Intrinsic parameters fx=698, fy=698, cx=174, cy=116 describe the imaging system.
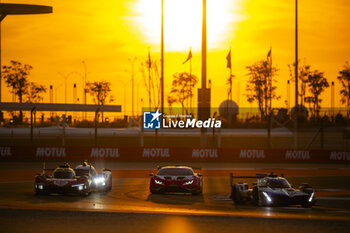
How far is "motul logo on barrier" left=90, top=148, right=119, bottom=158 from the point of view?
45.3 m

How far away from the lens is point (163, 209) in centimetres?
2100

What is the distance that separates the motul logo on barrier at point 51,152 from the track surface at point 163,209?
11555 mm

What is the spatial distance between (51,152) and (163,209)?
25.8 m

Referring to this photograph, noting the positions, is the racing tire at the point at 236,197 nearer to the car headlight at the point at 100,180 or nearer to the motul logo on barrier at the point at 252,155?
the car headlight at the point at 100,180

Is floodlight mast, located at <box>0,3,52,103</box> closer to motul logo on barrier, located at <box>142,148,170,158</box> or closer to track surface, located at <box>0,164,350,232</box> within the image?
track surface, located at <box>0,164,350,232</box>

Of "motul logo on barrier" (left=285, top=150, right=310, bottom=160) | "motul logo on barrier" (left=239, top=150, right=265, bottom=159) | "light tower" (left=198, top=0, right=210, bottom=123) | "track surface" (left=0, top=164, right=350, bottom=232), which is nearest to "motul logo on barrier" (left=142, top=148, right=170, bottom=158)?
"light tower" (left=198, top=0, right=210, bottom=123)

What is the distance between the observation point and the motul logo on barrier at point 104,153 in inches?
1785

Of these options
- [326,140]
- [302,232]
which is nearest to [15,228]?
[302,232]

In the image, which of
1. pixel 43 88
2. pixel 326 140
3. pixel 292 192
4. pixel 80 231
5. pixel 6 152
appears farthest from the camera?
pixel 43 88

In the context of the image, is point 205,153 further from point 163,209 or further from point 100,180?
point 163,209

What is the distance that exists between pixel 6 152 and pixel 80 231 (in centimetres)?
3122

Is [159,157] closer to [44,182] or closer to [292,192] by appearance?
[44,182]

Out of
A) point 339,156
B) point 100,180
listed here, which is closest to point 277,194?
point 100,180

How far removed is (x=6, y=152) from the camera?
45312 millimetres
